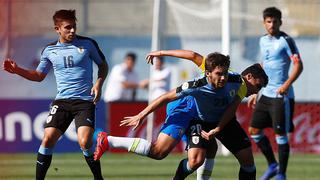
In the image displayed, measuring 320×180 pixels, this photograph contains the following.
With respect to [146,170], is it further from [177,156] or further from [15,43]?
[15,43]

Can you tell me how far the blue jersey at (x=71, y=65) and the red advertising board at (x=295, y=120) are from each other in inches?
298

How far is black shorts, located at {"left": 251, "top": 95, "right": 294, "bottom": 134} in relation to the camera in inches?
519

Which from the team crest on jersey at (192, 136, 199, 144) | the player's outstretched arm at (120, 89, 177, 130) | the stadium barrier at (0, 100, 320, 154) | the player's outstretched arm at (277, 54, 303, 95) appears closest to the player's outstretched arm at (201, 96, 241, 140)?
the team crest on jersey at (192, 136, 199, 144)

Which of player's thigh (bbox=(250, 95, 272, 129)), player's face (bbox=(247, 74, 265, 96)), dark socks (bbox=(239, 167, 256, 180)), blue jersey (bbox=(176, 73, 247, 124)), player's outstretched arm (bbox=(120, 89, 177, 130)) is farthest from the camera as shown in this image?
player's thigh (bbox=(250, 95, 272, 129))

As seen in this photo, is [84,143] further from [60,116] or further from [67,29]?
[67,29]

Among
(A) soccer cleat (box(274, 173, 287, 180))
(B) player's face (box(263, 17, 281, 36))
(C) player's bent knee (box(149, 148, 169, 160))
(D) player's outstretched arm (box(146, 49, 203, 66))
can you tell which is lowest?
(A) soccer cleat (box(274, 173, 287, 180))

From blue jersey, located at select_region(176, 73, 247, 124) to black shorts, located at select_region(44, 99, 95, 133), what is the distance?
4.23 feet

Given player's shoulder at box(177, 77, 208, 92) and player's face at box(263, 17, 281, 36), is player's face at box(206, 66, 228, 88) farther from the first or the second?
player's face at box(263, 17, 281, 36)

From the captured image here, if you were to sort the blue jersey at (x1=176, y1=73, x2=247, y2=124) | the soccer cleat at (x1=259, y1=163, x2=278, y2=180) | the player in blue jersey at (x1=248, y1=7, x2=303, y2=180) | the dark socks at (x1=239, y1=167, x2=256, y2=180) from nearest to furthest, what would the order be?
the blue jersey at (x1=176, y1=73, x2=247, y2=124) < the dark socks at (x1=239, y1=167, x2=256, y2=180) < the soccer cleat at (x1=259, y1=163, x2=278, y2=180) < the player in blue jersey at (x1=248, y1=7, x2=303, y2=180)

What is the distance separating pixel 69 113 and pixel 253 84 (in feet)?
6.87

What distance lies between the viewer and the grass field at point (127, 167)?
1376 centimetres

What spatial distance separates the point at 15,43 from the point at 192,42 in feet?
31.7

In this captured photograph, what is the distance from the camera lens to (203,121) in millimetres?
10609

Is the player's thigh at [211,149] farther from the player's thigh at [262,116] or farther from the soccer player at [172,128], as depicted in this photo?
the player's thigh at [262,116]
